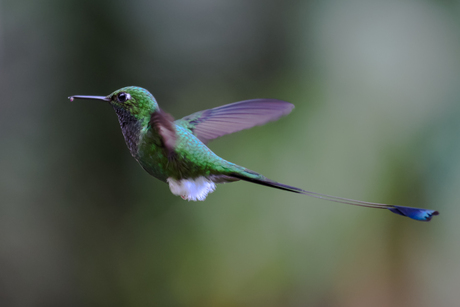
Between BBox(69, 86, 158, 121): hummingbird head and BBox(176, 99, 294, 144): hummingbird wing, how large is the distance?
0.13 meters

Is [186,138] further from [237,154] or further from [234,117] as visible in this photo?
[237,154]

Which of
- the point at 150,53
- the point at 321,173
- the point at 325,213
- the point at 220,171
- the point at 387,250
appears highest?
the point at 150,53

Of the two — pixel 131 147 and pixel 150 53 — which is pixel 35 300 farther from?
pixel 131 147

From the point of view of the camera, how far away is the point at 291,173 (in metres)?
1.87

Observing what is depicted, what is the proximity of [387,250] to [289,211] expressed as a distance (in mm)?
447

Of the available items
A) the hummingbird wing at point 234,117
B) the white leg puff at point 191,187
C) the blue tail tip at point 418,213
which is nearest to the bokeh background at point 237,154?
the hummingbird wing at point 234,117

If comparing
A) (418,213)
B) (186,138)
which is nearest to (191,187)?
(186,138)

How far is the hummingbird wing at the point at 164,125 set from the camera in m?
0.38

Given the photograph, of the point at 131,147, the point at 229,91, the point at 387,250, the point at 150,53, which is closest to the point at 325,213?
the point at 387,250

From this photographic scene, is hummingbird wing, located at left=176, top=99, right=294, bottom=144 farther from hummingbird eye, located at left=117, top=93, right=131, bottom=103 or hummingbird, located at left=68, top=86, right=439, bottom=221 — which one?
hummingbird eye, located at left=117, top=93, right=131, bottom=103

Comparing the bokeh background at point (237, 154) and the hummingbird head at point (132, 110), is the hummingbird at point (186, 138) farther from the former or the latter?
the bokeh background at point (237, 154)

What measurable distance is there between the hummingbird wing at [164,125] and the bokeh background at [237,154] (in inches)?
57.5

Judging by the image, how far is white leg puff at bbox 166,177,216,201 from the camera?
515 millimetres

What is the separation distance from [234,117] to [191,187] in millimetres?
138
